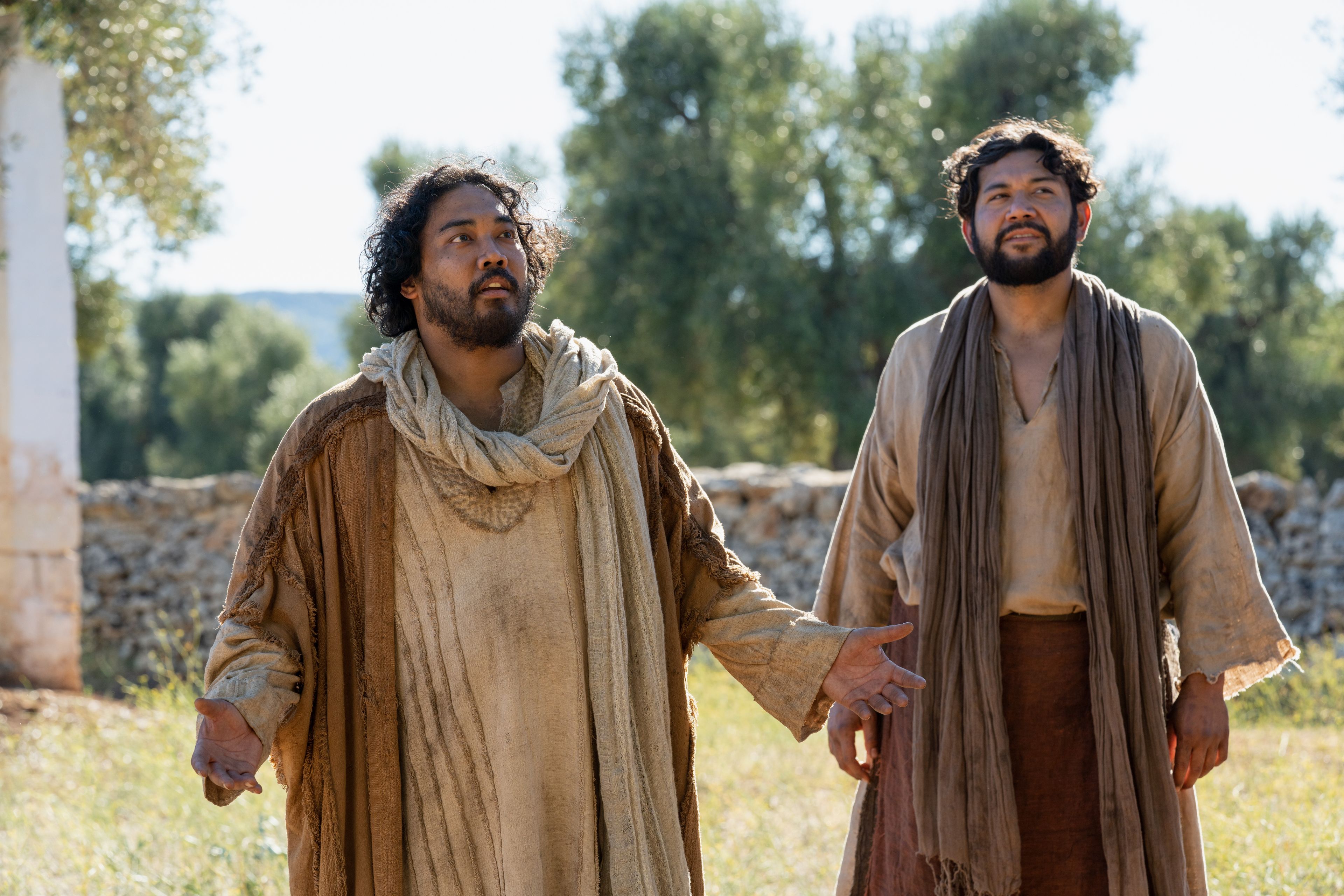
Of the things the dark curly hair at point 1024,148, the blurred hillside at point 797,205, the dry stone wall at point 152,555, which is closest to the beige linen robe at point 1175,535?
the dark curly hair at point 1024,148

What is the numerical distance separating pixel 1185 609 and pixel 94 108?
358 inches

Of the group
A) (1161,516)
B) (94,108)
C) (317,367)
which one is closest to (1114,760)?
(1161,516)

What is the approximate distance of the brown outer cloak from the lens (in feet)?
8.59

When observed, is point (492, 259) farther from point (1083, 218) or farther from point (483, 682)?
point (1083, 218)

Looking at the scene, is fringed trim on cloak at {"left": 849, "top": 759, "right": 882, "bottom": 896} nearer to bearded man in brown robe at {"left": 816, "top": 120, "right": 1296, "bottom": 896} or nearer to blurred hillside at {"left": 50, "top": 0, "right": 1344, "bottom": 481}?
bearded man in brown robe at {"left": 816, "top": 120, "right": 1296, "bottom": 896}

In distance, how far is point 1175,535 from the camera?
3395 millimetres

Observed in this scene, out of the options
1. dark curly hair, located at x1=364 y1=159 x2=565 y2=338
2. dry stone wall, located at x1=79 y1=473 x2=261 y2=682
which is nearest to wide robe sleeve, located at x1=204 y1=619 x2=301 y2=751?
dark curly hair, located at x1=364 y1=159 x2=565 y2=338

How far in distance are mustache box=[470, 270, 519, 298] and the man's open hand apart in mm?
1026

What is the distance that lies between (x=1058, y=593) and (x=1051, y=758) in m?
0.45

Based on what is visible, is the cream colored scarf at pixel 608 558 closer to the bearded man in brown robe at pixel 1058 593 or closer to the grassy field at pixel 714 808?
the bearded man in brown robe at pixel 1058 593

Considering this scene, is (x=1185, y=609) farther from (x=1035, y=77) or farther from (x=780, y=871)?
(x=1035, y=77)

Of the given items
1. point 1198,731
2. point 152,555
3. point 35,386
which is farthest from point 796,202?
point 1198,731

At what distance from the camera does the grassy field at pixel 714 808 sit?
4.52 metres

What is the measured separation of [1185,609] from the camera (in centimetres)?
331
